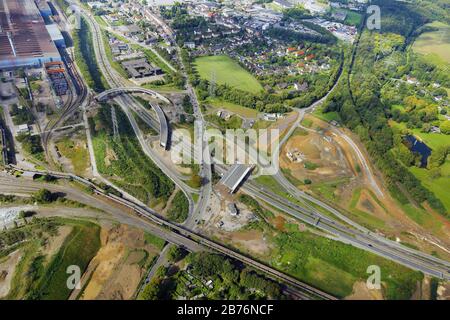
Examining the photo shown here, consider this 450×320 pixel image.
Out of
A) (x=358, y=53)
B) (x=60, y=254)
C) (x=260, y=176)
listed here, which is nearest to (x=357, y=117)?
(x=260, y=176)

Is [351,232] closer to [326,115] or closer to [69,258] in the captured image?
[326,115]

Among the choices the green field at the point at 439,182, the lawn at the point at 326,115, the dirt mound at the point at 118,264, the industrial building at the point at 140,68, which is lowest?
the dirt mound at the point at 118,264

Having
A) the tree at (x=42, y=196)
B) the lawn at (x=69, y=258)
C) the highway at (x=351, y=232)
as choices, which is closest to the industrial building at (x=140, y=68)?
the tree at (x=42, y=196)

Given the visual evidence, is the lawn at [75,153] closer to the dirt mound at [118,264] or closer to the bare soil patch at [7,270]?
A: the dirt mound at [118,264]

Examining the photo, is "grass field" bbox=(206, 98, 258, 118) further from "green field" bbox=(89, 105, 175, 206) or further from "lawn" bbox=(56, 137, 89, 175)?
"lawn" bbox=(56, 137, 89, 175)

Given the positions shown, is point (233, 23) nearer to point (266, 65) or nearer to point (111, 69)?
point (266, 65)

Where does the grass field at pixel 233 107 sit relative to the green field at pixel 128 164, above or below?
above
